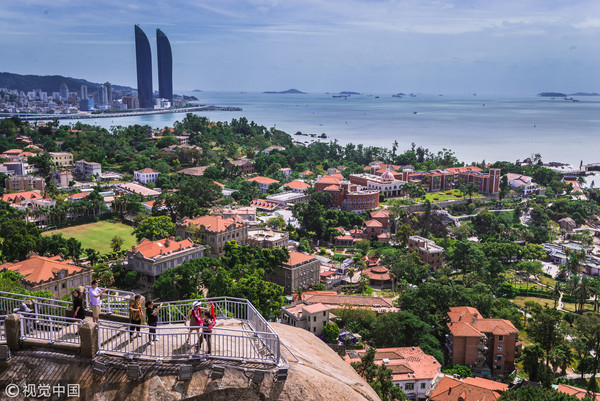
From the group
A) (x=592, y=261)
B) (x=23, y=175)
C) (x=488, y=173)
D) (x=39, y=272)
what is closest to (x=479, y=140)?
(x=488, y=173)

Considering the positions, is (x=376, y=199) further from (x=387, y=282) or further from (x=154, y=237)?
(x=154, y=237)

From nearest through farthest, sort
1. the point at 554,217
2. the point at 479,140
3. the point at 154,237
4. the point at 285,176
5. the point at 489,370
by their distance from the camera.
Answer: the point at 489,370 → the point at 154,237 → the point at 554,217 → the point at 285,176 → the point at 479,140

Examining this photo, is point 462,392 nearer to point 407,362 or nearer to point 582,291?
point 407,362

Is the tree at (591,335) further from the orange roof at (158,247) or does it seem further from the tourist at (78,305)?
the tourist at (78,305)

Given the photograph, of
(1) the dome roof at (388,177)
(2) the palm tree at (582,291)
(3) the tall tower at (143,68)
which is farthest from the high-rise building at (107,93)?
(2) the palm tree at (582,291)

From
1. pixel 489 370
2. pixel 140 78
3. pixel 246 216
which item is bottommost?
pixel 489 370

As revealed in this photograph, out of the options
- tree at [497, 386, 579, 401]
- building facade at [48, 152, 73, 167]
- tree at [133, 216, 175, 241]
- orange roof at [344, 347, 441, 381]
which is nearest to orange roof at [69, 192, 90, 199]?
tree at [133, 216, 175, 241]

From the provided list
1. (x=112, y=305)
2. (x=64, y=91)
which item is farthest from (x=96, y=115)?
(x=112, y=305)

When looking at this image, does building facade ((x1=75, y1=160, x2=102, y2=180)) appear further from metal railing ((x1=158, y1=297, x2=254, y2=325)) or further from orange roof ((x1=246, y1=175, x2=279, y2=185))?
metal railing ((x1=158, y1=297, x2=254, y2=325))
